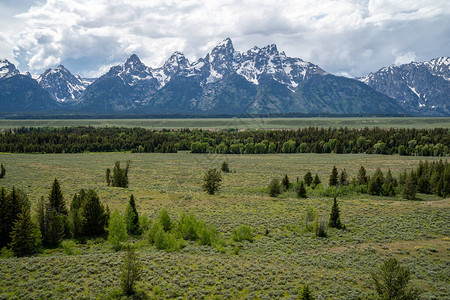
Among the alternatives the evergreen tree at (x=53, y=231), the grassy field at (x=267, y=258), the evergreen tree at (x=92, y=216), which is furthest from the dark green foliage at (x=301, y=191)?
the evergreen tree at (x=53, y=231)

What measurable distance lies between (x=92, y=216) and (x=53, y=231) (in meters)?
3.74

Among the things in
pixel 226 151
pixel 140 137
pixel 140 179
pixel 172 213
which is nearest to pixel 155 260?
pixel 172 213

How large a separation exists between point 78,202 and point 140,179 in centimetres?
3290

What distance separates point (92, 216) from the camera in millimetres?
28484

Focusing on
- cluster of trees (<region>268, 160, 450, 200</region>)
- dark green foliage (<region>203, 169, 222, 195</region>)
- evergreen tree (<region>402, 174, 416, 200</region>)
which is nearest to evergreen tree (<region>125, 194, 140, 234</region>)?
dark green foliage (<region>203, 169, 222, 195</region>)

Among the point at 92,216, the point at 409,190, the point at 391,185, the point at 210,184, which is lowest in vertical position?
the point at 210,184

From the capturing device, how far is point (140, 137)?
461ft

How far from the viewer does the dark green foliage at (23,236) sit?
22703 mm

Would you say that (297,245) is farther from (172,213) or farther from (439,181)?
(439,181)

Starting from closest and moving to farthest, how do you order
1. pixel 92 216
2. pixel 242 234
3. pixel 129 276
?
pixel 129 276
pixel 242 234
pixel 92 216

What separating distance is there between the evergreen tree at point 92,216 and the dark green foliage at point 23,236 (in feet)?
16.6

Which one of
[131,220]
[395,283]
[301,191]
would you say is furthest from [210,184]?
[395,283]

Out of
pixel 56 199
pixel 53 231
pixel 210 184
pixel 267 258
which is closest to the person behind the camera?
pixel 267 258

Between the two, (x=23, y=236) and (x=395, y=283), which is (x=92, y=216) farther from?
(x=395, y=283)
